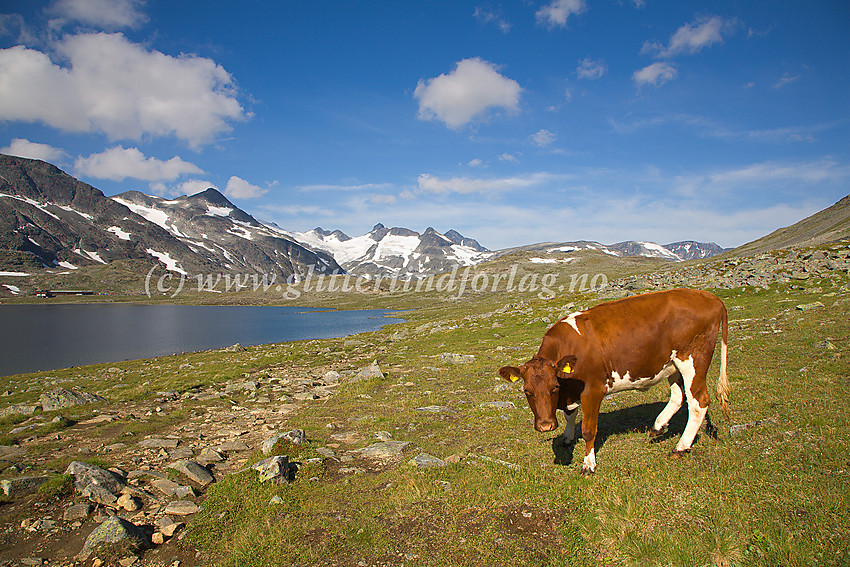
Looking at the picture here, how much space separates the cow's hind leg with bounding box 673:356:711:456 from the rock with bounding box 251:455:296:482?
8654mm

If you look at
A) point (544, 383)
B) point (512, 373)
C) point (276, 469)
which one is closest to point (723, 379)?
point (544, 383)

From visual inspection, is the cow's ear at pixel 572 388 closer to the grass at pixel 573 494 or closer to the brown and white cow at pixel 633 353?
the brown and white cow at pixel 633 353

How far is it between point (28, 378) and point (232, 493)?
3580 centimetres

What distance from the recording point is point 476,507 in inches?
298

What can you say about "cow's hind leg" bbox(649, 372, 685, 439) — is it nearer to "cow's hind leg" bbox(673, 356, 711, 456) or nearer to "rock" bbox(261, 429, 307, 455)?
"cow's hind leg" bbox(673, 356, 711, 456)

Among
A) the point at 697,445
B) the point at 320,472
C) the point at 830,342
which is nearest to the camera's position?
the point at 697,445

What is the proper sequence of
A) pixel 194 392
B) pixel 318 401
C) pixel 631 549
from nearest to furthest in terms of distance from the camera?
pixel 631 549
pixel 318 401
pixel 194 392

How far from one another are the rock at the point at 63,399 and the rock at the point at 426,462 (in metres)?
17.1

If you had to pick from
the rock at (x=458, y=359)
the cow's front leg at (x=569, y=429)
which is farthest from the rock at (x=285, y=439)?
the rock at (x=458, y=359)

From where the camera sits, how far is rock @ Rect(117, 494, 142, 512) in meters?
8.54

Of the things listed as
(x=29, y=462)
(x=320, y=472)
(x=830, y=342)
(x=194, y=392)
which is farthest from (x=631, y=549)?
(x=194, y=392)

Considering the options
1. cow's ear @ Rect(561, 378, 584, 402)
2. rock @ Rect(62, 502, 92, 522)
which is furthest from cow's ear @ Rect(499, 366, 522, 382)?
rock @ Rect(62, 502, 92, 522)

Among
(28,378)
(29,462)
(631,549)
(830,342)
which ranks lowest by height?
(28,378)

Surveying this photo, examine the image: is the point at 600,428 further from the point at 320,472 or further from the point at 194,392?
the point at 194,392
